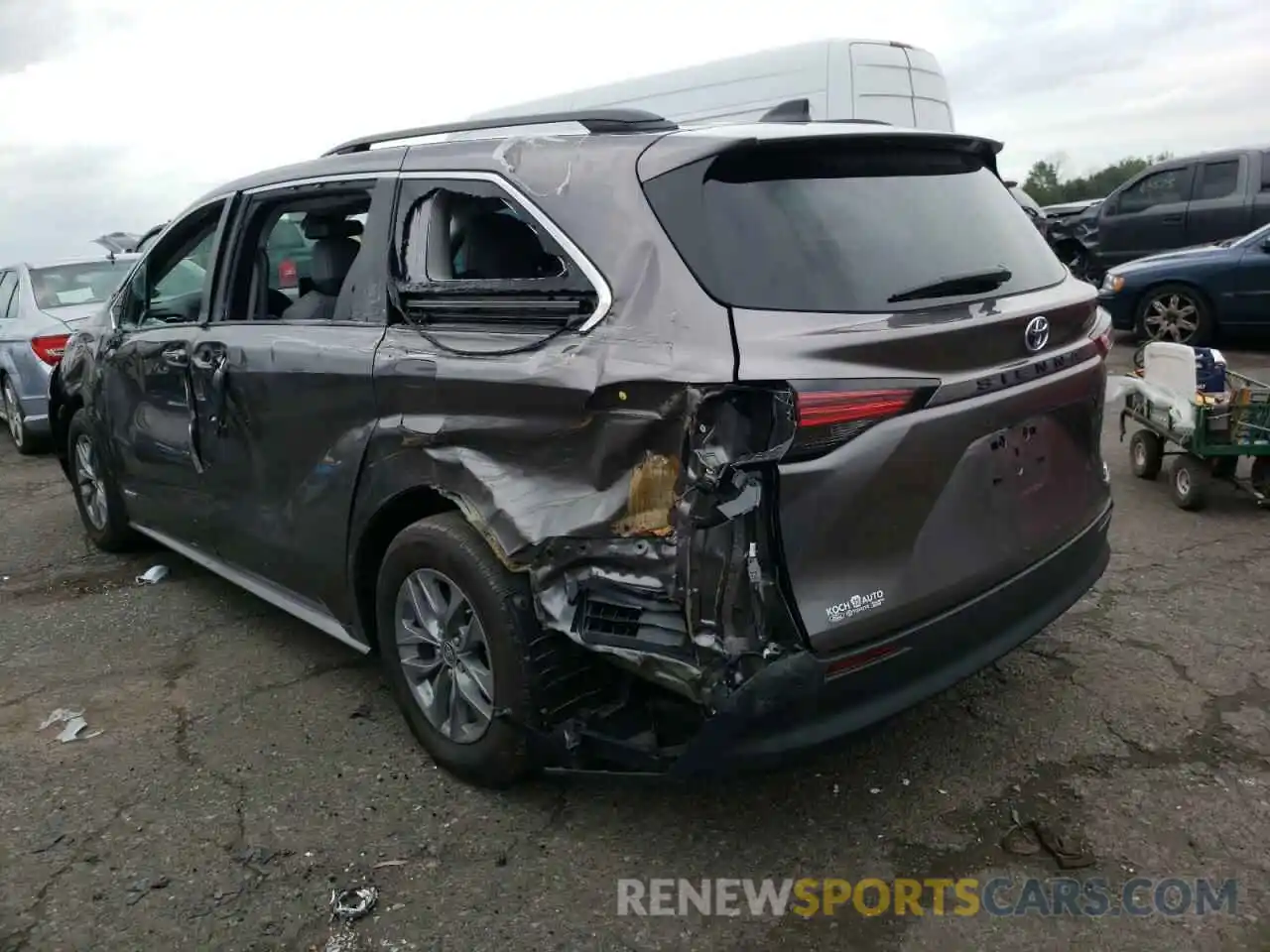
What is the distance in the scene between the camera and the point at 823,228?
2619 millimetres

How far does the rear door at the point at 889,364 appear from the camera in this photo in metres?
2.36

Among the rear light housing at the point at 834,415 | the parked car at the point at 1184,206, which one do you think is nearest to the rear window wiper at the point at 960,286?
the rear light housing at the point at 834,415

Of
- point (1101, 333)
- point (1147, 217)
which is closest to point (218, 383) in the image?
point (1101, 333)

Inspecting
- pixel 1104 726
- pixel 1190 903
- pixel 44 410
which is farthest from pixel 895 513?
pixel 44 410

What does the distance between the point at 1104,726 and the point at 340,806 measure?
2394 millimetres

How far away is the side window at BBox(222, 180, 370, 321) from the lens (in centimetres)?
346

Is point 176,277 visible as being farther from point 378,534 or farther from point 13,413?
point 13,413

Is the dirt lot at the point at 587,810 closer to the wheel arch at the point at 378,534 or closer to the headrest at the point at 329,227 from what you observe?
the wheel arch at the point at 378,534

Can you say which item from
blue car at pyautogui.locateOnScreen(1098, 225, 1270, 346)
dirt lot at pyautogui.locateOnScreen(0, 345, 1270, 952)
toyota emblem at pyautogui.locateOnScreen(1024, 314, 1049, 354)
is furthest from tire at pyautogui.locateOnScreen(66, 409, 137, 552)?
blue car at pyautogui.locateOnScreen(1098, 225, 1270, 346)

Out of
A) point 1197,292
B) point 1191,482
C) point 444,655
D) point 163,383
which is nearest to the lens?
point 444,655

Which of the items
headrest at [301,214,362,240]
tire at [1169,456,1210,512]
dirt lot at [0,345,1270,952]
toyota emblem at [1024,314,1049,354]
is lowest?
dirt lot at [0,345,1270,952]

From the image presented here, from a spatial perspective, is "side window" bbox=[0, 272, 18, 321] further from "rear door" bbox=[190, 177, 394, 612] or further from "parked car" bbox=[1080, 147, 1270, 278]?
"parked car" bbox=[1080, 147, 1270, 278]

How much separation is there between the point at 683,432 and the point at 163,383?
116 inches

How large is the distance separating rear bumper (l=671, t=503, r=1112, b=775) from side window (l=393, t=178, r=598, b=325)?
105 centimetres
